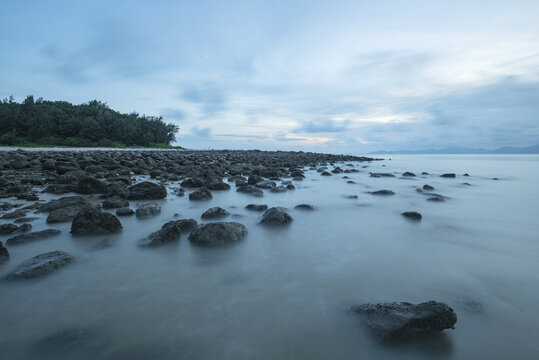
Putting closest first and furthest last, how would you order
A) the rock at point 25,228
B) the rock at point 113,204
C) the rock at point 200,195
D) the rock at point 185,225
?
the rock at point 25,228 < the rock at point 185,225 < the rock at point 113,204 < the rock at point 200,195

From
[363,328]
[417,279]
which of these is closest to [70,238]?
[363,328]

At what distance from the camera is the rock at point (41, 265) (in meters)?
2.35

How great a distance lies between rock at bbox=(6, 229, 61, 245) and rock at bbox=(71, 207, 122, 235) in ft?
0.75

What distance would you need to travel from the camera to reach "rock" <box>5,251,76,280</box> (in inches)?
92.5

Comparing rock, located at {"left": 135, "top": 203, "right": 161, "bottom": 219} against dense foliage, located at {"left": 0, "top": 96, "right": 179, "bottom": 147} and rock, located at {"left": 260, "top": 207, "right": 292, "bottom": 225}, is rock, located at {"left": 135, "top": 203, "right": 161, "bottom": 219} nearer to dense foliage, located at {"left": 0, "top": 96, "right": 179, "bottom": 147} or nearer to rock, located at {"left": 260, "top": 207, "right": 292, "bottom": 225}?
rock, located at {"left": 260, "top": 207, "right": 292, "bottom": 225}

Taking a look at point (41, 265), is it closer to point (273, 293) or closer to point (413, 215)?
point (273, 293)

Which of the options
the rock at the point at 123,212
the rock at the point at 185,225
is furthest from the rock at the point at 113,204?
the rock at the point at 185,225

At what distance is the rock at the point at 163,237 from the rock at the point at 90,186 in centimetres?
349

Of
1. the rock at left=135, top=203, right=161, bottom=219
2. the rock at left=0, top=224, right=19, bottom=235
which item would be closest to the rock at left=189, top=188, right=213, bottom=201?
the rock at left=135, top=203, right=161, bottom=219

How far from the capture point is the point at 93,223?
355 cm

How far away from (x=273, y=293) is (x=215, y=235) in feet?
4.30

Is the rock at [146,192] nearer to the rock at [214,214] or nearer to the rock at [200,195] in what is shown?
the rock at [200,195]

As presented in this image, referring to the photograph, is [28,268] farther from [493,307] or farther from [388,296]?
[493,307]

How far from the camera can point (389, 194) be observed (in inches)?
308
